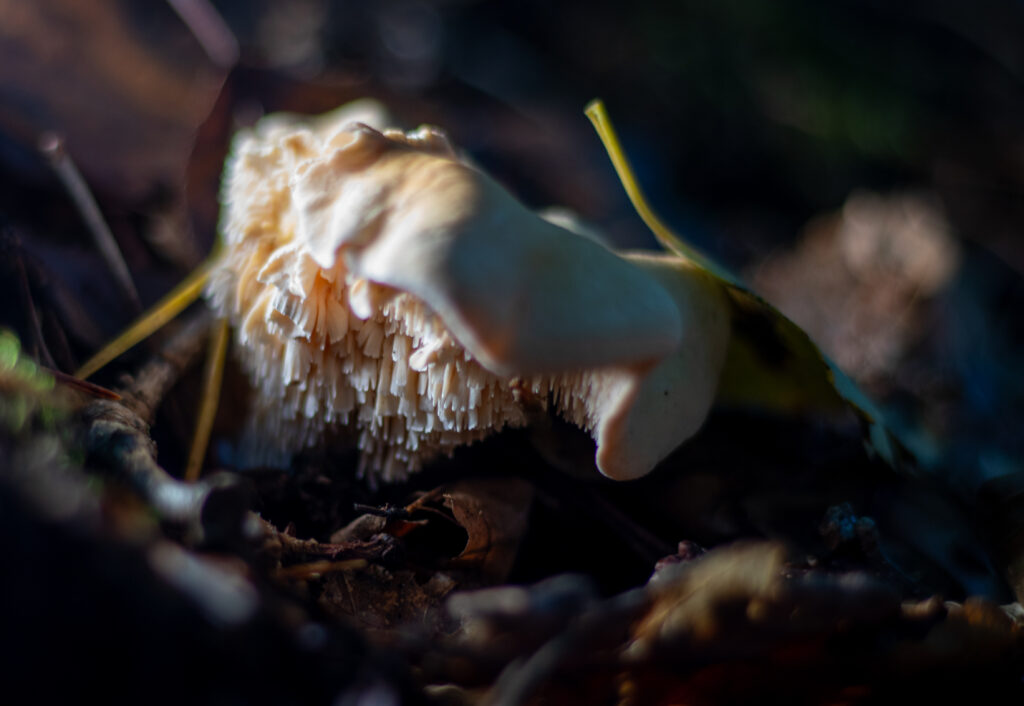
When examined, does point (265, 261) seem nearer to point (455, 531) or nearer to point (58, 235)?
point (455, 531)

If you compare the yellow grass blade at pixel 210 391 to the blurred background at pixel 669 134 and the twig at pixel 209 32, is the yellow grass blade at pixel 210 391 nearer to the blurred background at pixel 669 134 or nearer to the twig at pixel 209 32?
the blurred background at pixel 669 134

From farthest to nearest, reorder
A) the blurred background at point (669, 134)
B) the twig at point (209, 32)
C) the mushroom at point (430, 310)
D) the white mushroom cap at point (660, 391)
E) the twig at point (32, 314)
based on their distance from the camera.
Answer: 1. the twig at point (209, 32)
2. the blurred background at point (669, 134)
3. the twig at point (32, 314)
4. the white mushroom cap at point (660, 391)
5. the mushroom at point (430, 310)

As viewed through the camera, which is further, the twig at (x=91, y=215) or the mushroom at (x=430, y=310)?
the twig at (x=91, y=215)

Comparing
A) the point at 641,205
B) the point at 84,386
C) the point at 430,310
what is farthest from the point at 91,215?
the point at 641,205

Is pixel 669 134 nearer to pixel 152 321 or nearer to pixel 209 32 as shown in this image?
pixel 209 32

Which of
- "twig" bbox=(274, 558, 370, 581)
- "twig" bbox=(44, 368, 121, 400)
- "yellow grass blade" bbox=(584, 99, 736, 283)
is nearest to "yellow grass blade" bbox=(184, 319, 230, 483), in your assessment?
"twig" bbox=(44, 368, 121, 400)

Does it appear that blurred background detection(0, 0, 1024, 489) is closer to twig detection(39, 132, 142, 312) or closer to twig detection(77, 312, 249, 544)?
twig detection(39, 132, 142, 312)

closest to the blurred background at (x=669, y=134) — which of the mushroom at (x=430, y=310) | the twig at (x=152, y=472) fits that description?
the twig at (x=152, y=472)

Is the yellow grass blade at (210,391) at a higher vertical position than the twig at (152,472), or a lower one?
lower
